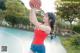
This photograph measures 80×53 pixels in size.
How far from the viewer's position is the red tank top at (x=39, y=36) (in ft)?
5.95

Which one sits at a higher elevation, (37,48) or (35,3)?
(35,3)

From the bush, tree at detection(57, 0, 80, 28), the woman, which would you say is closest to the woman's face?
the woman

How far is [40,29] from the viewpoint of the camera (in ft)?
5.93

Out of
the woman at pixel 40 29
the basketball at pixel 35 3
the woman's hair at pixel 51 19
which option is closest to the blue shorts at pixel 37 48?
the woman at pixel 40 29

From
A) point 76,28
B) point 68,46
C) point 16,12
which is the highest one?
point 16,12

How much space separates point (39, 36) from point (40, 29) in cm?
5

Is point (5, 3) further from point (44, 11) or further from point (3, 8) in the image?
point (44, 11)

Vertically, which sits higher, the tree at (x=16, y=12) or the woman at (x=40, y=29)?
the tree at (x=16, y=12)

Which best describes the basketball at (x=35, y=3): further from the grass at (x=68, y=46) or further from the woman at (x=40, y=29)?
the grass at (x=68, y=46)

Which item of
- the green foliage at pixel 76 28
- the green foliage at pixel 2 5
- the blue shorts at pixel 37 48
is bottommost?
the blue shorts at pixel 37 48

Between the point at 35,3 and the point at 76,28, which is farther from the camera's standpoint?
the point at 76,28

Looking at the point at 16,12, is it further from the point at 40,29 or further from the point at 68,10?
the point at 68,10

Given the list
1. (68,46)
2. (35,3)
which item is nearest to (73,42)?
(68,46)

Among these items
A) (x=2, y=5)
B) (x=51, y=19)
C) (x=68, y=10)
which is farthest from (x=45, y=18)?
(x=2, y=5)
